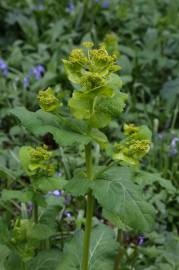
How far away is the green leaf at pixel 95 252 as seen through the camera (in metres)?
1.88

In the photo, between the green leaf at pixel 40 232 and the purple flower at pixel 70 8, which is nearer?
the green leaf at pixel 40 232

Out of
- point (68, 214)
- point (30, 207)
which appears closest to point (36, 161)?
point (68, 214)

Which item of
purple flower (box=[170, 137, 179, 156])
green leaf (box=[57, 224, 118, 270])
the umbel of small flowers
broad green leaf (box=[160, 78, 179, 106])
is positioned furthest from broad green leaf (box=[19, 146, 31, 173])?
the umbel of small flowers

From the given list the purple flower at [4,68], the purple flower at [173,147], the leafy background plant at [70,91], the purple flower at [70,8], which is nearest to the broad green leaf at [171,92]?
the leafy background plant at [70,91]

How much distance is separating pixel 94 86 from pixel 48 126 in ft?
0.57

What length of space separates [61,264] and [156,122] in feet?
5.02

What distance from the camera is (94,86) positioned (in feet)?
5.15

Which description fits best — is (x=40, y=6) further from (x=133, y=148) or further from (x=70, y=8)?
(x=133, y=148)

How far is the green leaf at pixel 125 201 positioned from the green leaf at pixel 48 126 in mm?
146

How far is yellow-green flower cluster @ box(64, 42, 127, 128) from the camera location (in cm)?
157

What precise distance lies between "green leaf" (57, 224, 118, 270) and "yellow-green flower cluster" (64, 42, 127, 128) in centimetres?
49

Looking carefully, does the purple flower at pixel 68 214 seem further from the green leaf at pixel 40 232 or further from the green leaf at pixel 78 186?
the green leaf at pixel 78 186

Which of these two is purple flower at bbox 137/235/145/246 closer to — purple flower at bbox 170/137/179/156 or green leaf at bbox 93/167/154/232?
purple flower at bbox 170/137/179/156

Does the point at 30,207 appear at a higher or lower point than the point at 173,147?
lower
